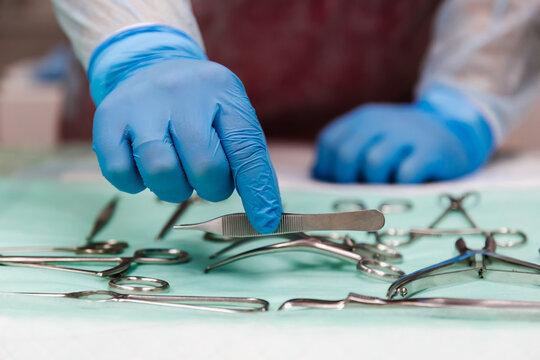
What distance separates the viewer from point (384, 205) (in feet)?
2.66

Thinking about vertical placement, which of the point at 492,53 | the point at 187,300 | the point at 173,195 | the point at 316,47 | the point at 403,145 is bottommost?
the point at 187,300

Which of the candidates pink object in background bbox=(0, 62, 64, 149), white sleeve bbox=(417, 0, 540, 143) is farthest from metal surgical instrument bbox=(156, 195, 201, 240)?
pink object in background bbox=(0, 62, 64, 149)

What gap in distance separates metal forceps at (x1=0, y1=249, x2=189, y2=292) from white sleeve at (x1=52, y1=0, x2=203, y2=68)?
0.27m

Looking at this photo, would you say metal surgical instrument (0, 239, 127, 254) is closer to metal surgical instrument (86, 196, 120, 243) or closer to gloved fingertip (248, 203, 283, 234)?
metal surgical instrument (86, 196, 120, 243)

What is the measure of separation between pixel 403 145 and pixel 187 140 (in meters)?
0.56

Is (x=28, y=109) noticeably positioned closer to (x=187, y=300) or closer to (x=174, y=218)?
(x=174, y=218)

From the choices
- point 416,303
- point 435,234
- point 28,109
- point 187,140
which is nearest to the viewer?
point 416,303

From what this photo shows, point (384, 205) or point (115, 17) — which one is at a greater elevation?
point (115, 17)

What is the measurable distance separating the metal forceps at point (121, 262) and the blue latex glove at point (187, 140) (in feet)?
0.21

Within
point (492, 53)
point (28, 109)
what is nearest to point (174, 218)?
point (492, 53)

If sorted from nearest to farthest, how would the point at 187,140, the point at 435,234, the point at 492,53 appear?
the point at 187,140 → the point at 435,234 → the point at 492,53

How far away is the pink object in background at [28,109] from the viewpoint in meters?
2.00

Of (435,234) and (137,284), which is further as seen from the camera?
(435,234)

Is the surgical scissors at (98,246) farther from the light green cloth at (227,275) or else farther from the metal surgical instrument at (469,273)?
the metal surgical instrument at (469,273)
